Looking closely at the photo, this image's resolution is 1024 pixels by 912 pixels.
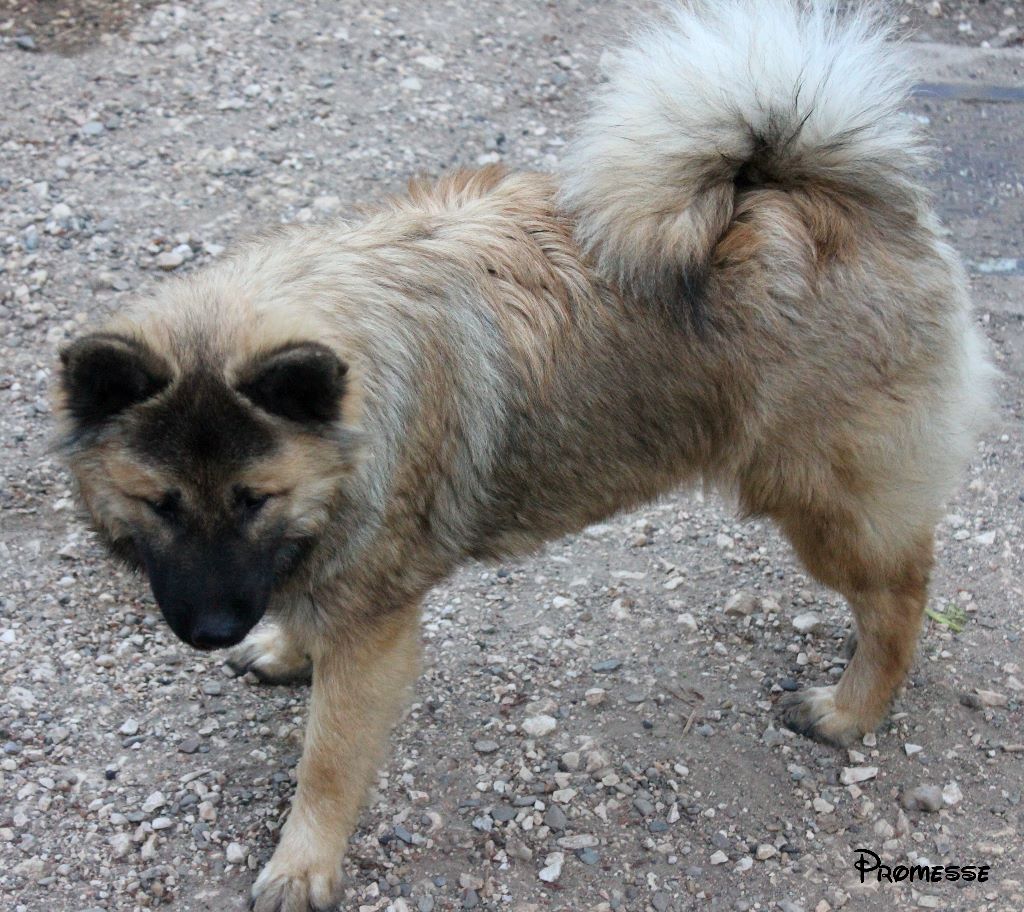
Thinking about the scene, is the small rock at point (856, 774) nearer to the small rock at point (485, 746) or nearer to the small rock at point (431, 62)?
the small rock at point (485, 746)

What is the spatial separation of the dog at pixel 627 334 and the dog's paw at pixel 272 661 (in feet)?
2.35

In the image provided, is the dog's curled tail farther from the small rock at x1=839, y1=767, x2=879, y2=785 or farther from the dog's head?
the small rock at x1=839, y1=767, x2=879, y2=785

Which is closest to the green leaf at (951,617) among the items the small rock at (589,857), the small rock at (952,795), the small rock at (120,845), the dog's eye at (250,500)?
the small rock at (952,795)

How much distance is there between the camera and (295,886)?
3.53 meters

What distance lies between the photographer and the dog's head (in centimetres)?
294

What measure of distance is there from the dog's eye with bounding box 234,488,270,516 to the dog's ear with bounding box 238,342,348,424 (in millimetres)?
223

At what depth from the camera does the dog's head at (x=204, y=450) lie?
2.94 metres

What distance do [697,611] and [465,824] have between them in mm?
1437

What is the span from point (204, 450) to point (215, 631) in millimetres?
495

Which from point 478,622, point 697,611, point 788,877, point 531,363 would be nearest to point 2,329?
point 478,622

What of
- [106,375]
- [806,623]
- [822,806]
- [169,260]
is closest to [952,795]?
[822,806]

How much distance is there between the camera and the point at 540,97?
7668 millimetres

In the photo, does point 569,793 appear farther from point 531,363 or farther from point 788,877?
point 531,363

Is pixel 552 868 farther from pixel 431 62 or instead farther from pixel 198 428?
pixel 431 62
